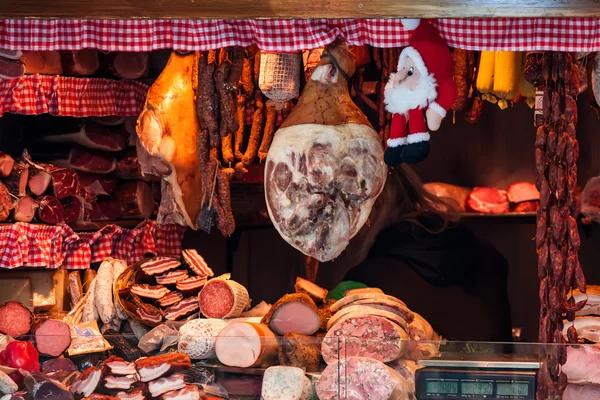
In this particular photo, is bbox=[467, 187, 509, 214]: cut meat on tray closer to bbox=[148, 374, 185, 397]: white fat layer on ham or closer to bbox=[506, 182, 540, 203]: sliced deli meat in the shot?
bbox=[506, 182, 540, 203]: sliced deli meat

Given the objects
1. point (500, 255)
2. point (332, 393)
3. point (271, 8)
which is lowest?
point (500, 255)

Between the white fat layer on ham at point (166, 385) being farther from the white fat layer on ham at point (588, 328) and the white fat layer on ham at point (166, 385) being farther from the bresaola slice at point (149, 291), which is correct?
the white fat layer on ham at point (588, 328)

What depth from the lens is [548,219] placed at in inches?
213

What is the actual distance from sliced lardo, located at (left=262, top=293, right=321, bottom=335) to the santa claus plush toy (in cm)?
115

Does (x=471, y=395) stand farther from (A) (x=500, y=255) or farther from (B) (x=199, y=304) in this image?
(A) (x=500, y=255)

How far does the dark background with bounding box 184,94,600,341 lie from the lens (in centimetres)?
865

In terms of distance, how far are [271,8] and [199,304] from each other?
2287 millimetres

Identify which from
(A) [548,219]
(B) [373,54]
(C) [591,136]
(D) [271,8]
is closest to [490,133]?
(C) [591,136]

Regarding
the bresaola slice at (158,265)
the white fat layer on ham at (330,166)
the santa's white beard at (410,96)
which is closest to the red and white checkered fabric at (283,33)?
the santa's white beard at (410,96)

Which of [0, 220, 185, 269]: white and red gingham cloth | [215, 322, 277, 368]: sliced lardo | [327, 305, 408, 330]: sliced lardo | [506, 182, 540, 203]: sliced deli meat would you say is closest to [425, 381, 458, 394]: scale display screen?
[215, 322, 277, 368]: sliced lardo

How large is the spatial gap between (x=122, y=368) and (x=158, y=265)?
5.90ft

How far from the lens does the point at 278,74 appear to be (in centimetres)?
576

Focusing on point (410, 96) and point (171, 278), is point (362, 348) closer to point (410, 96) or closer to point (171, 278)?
point (410, 96)

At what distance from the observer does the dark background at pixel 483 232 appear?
8648 mm
